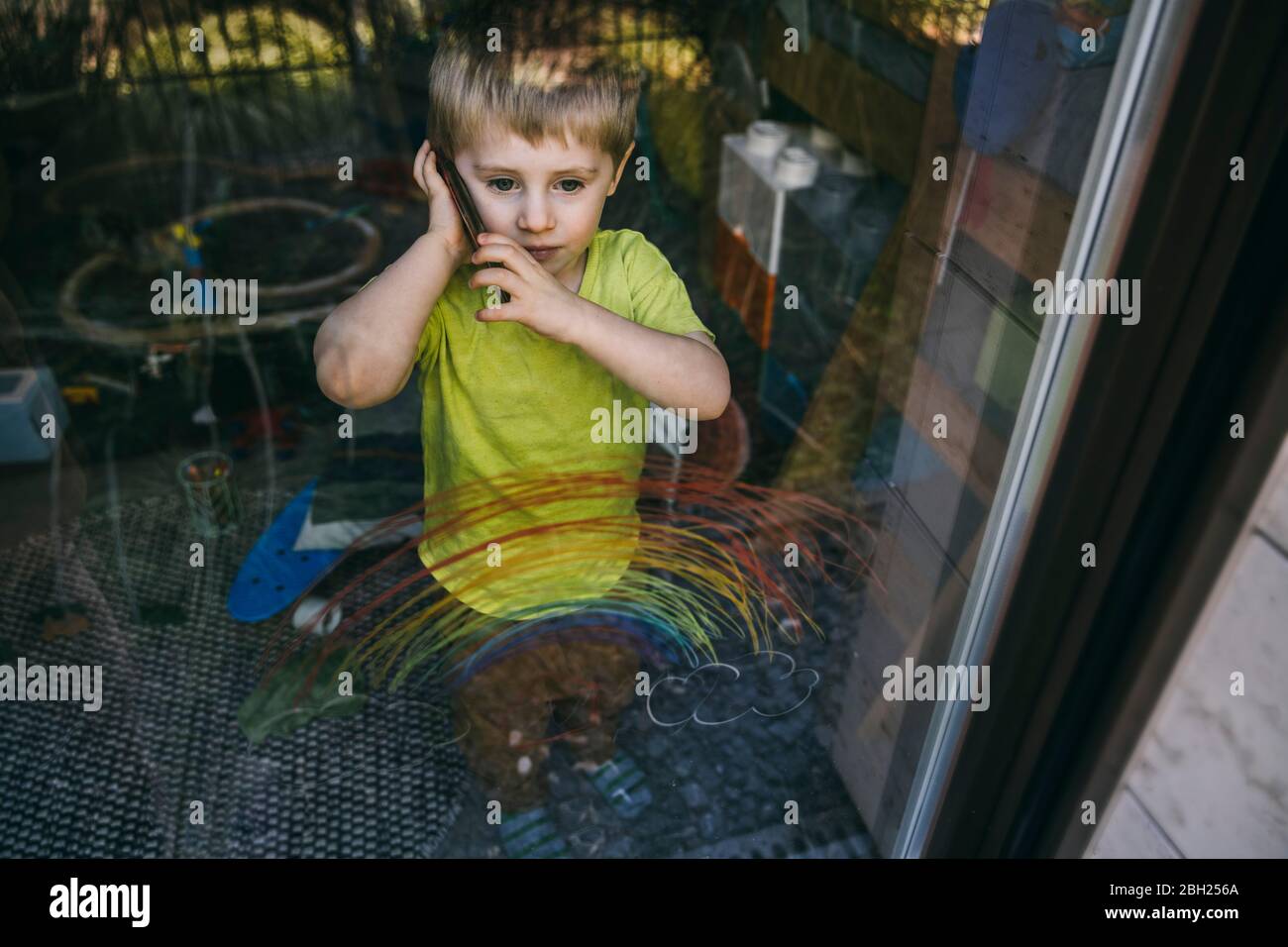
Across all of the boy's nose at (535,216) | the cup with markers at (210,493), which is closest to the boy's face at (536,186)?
the boy's nose at (535,216)

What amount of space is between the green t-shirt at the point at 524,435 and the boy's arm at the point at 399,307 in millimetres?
20

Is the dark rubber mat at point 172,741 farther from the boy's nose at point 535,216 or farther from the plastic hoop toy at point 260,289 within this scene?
the boy's nose at point 535,216

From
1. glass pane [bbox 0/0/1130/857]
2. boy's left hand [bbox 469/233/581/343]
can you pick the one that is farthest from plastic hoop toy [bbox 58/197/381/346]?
boy's left hand [bbox 469/233/581/343]

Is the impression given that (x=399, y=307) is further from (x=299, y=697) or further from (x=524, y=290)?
(x=299, y=697)

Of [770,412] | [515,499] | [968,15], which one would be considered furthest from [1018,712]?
[968,15]

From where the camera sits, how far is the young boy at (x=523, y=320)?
0.80 metres

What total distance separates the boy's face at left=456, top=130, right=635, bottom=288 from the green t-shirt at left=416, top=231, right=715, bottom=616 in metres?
0.06

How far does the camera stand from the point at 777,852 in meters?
1.42

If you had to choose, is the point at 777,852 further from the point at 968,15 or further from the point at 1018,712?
the point at 968,15

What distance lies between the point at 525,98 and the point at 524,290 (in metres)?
0.17

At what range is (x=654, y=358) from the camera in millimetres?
906

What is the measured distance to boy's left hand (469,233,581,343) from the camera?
80 cm

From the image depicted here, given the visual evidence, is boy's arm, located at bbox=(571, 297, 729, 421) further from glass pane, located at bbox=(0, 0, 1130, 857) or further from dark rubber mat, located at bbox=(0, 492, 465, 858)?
dark rubber mat, located at bbox=(0, 492, 465, 858)
